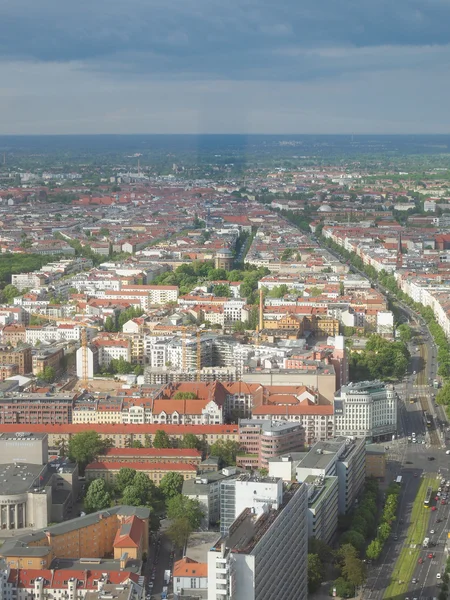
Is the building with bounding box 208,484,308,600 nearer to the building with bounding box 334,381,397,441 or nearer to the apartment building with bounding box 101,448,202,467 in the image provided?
the apartment building with bounding box 101,448,202,467

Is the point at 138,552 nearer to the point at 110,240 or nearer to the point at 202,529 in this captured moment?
the point at 202,529

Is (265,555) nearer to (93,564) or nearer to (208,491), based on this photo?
(93,564)

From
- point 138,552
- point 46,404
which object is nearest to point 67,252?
point 46,404

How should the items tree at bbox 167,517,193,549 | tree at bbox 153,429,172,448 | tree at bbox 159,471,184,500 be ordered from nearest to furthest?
tree at bbox 167,517,193,549 < tree at bbox 159,471,184,500 < tree at bbox 153,429,172,448

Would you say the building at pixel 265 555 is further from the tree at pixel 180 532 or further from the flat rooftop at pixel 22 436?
the flat rooftop at pixel 22 436

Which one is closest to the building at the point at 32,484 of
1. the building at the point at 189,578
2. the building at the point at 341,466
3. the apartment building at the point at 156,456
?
the apartment building at the point at 156,456

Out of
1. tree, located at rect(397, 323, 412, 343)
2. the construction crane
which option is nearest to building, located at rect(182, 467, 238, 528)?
the construction crane

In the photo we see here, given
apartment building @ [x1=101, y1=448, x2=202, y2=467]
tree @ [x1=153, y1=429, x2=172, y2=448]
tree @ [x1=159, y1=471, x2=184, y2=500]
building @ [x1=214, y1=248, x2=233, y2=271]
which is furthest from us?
building @ [x1=214, y1=248, x2=233, y2=271]
